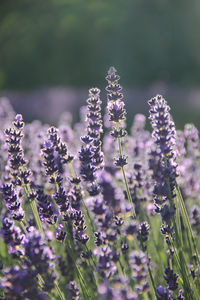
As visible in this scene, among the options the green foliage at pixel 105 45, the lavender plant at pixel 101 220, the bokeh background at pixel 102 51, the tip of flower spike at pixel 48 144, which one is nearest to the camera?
the lavender plant at pixel 101 220

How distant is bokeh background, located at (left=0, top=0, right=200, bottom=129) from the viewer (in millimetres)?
30094

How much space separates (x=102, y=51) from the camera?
1299 inches

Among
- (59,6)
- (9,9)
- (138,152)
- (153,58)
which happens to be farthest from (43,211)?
(9,9)

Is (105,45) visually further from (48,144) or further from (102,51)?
(48,144)

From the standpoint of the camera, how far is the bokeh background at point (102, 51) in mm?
30094

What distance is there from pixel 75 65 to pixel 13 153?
32085 mm

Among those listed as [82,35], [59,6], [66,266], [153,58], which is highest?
[59,6]

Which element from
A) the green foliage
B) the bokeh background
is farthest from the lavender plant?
the green foliage

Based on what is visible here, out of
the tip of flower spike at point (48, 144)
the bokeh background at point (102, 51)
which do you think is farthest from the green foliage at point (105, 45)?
the tip of flower spike at point (48, 144)

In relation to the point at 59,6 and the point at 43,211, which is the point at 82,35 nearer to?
the point at 59,6

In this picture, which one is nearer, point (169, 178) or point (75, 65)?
point (169, 178)

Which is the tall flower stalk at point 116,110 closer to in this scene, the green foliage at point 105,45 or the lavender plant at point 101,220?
the lavender plant at point 101,220

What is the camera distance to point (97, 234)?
1890mm

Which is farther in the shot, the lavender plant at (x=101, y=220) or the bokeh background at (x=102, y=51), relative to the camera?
the bokeh background at (x=102, y=51)
